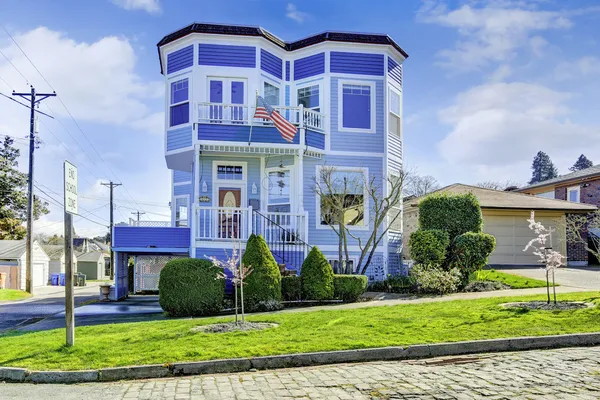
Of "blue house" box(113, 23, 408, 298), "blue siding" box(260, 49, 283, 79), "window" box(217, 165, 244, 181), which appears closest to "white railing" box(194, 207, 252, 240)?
"blue house" box(113, 23, 408, 298)

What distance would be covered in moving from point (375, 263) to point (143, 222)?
331 inches

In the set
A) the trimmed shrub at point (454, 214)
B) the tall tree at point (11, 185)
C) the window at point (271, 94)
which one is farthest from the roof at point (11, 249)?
the trimmed shrub at point (454, 214)

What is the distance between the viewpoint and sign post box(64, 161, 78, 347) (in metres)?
7.84

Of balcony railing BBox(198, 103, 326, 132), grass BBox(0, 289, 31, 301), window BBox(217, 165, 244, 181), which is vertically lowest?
grass BBox(0, 289, 31, 301)

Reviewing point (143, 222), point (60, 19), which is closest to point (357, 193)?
point (143, 222)

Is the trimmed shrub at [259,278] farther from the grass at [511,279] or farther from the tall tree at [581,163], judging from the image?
the tall tree at [581,163]

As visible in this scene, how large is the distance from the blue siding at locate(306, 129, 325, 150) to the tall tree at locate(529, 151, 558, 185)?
62.9 m

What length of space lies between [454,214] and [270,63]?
26.6ft

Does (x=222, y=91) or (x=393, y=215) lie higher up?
(x=222, y=91)

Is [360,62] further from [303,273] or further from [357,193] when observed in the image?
[303,273]

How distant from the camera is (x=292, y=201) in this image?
1714 cm

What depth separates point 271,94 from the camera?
58.9 feet

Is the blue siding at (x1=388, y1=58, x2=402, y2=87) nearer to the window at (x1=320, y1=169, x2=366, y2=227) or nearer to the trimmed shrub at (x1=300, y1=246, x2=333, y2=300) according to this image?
the window at (x1=320, y1=169, x2=366, y2=227)

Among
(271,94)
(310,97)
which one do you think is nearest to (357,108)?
(310,97)
